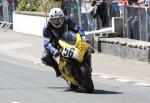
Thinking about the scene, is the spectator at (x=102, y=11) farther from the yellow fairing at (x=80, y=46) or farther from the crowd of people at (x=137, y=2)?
the yellow fairing at (x=80, y=46)

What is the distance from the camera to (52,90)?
1408 cm

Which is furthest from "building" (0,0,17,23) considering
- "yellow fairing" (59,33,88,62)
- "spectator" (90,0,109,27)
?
"yellow fairing" (59,33,88,62)

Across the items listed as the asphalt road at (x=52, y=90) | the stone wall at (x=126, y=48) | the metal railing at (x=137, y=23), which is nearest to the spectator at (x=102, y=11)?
the metal railing at (x=137, y=23)

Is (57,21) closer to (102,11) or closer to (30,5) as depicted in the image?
(102,11)

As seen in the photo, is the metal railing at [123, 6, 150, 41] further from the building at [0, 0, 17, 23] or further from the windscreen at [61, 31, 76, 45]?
the building at [0, 0, 17, 23]

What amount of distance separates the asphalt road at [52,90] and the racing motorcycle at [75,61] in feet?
0.90

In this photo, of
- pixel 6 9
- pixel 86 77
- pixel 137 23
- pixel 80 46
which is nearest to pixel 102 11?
pixel 137 23

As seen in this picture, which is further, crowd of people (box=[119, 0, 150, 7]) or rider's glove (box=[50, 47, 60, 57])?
crowd of people (box=[119, 0, 150, 7])

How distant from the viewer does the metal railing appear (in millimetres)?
21891

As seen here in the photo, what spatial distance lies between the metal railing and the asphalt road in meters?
4.33

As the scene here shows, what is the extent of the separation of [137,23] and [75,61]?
994 centimetres

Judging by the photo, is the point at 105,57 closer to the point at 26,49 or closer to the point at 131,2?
the point at 131,2

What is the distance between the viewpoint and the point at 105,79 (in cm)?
1670

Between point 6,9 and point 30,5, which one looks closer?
point 30,5
